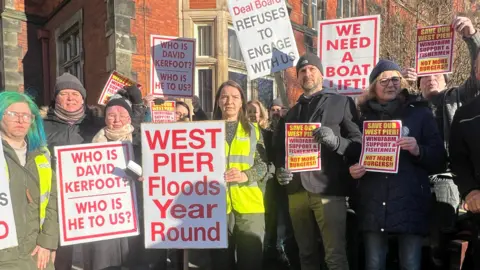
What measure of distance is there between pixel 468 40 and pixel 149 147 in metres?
2.61

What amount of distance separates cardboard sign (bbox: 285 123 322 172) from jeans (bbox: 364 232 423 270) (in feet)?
2.17

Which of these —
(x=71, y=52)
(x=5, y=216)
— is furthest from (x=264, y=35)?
(x=71, y=52)

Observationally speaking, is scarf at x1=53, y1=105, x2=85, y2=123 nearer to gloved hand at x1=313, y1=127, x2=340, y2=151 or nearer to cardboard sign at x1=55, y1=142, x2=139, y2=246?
cardboard sign at x1=55, y1=142, x2=139, y2=246

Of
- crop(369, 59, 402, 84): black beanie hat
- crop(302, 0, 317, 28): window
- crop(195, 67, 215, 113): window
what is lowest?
crop(369, 59, 402, 84): black beanie hat

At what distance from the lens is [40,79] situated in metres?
13.5

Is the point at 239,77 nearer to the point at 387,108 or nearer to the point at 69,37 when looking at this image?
the point at 69,37

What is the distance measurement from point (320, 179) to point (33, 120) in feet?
7.06

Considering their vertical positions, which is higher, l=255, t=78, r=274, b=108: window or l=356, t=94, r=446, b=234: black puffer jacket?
l=255, t=78, r=274, b=108: window

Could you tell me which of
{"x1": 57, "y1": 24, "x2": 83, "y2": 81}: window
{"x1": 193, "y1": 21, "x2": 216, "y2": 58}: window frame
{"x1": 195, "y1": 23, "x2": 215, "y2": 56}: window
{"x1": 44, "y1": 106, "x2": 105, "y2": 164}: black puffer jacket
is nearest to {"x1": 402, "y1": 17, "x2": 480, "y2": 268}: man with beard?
{"x1": 44, "y1": 106, "x2": 105, "y2": 164}: black puffer jacket

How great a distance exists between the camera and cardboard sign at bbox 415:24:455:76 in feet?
11.5

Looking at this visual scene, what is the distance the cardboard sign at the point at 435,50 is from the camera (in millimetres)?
3500

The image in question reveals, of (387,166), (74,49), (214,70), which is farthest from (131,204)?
(74,49)

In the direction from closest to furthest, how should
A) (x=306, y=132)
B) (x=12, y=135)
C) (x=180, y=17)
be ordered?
(x=12, y=135) < (x=306, y=132) < (x=180, y=17)

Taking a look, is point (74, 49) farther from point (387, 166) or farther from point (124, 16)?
point (387, 166)
